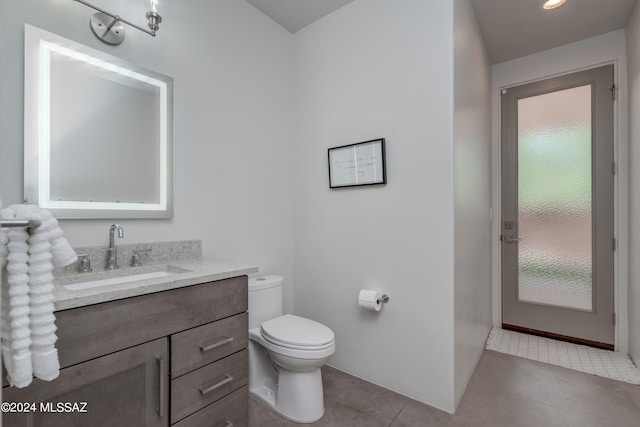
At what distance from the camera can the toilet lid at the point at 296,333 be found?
1594mm

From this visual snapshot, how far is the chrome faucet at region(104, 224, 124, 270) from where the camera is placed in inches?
55.4

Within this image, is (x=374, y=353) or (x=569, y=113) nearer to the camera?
(x=374, y=353)

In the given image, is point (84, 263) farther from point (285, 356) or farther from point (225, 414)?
point (285, 356)

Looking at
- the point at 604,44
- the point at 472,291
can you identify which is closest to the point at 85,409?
the point at 472,291

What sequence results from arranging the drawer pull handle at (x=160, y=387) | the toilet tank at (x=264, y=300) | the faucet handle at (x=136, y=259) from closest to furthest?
the drawer pull handle at (x=160, y=387)
the faucet handle at (x=136, y=259)
the toilet tank at (x=264, y=300)

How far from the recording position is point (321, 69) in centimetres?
232

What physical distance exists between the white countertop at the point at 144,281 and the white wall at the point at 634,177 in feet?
9.13

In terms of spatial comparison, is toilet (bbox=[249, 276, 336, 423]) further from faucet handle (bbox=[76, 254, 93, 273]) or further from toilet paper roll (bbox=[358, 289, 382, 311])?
faucet handle (bbox=[76, 254, 93, 273])

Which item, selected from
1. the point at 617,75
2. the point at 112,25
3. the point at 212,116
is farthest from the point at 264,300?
the point at 617,75

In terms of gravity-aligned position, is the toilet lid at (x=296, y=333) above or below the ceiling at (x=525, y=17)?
below

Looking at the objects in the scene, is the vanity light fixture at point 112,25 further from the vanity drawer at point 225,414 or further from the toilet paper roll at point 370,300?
the toilet paper roll at point 370,300

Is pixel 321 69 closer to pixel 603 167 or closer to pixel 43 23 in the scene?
pixel 43 23

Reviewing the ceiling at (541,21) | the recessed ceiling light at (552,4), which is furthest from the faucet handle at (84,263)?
the recessed ceiling light at (552,4)

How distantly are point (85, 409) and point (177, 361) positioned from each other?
29 centimetres
